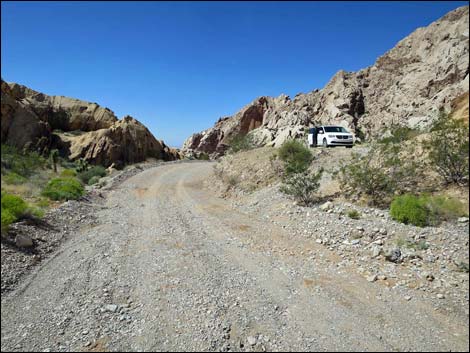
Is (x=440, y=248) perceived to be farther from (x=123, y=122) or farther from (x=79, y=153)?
(x=123, y=122)

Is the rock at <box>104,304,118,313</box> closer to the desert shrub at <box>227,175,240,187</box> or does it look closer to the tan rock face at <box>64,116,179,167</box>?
the desert shrub at <box>227,175,240,187</box>

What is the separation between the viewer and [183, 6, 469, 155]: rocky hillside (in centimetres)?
2219

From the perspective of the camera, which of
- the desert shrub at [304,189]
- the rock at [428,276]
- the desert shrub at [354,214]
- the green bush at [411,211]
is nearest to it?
the rock at [428,276]

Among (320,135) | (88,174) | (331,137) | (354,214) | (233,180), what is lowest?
(354,214)

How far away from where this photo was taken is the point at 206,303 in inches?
200

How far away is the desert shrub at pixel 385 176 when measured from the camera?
8688 mm

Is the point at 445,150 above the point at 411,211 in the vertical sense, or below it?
above

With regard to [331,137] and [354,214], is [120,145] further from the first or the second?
[354,214]

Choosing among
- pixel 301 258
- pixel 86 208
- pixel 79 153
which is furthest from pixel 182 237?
pixel 79 153

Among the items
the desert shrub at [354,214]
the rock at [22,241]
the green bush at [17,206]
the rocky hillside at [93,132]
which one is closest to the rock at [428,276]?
the desert shrub at [354,214]

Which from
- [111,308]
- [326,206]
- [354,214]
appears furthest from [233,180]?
[111,308]

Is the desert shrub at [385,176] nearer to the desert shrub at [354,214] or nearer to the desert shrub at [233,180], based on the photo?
the desert shrub at [354,214]

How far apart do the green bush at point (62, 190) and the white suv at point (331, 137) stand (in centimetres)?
1443

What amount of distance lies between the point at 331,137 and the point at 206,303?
51.0ft
